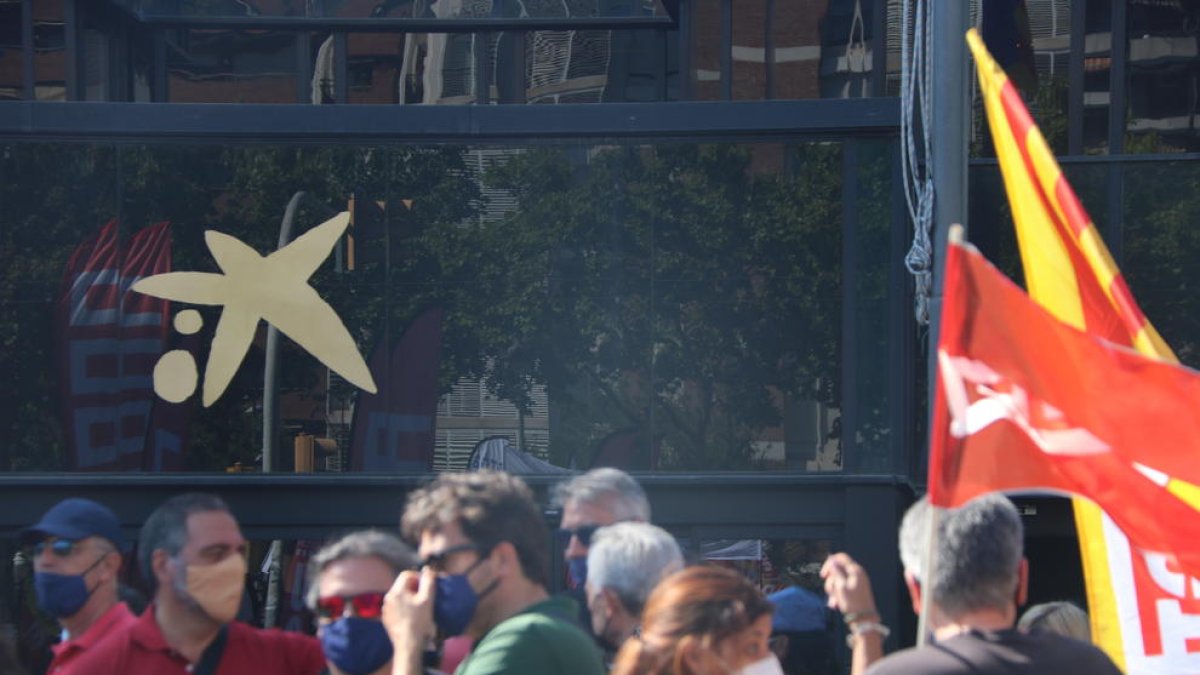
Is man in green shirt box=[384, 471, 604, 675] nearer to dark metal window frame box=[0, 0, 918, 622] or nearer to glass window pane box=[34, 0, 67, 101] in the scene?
dark metal window frame box=[0, 0, 918, 622]

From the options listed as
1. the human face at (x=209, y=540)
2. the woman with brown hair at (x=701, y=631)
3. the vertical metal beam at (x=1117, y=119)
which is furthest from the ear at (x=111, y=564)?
the vertical metal beam at (x=1117, y=119)

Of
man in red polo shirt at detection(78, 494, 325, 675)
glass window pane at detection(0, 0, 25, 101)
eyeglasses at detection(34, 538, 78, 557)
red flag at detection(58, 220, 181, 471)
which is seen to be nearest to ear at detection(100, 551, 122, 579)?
eyeglasses at detection(34, 538, 78, 557)

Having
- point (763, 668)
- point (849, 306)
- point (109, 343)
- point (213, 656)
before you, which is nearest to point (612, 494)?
point (213, 656)

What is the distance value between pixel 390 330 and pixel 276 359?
724 millimetres

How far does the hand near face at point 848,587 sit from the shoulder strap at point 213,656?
164 centimetres

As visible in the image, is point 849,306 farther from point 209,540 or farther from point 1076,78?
point 209,540

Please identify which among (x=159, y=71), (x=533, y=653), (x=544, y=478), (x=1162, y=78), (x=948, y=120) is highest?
(x=159, y=71)

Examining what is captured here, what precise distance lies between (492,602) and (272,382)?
20.8 feet

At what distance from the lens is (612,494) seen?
5.54 meters

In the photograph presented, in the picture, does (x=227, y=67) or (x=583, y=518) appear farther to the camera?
(x=227, y=67)


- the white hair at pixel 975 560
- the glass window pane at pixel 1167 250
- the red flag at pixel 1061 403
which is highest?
the glass window pane at pixel 1167 250

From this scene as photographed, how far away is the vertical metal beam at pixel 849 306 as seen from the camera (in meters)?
10.2

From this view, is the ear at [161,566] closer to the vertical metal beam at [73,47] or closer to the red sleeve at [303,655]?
the red sleeve at [303,655]

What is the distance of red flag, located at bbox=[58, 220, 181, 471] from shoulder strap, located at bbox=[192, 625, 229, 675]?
5.95 m
